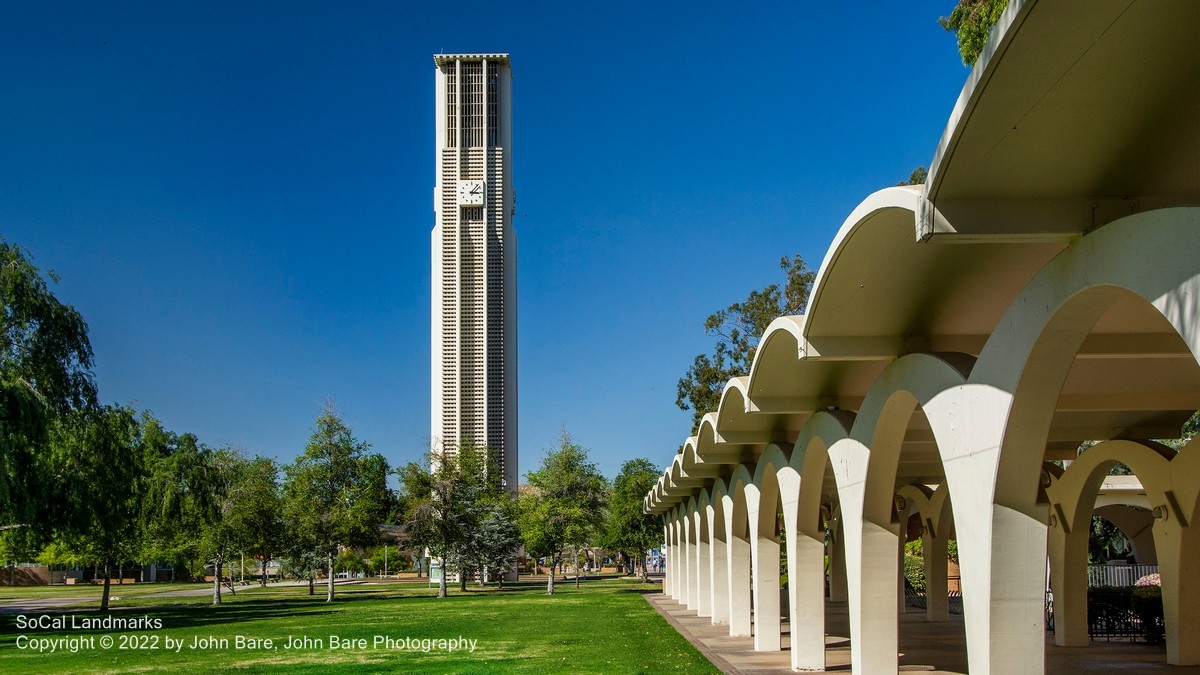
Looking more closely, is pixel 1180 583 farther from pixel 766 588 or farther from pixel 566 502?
pixel 566 502

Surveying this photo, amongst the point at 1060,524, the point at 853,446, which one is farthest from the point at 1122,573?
the point at 853,446

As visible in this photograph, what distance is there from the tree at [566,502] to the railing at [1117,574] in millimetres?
22829

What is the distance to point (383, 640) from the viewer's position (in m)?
25.4

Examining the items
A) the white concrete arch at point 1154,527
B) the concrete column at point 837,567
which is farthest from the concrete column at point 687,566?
the white concrete arch at point 1154,527

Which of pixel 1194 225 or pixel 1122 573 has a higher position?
pixel 1194 225

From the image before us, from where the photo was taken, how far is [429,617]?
116ft

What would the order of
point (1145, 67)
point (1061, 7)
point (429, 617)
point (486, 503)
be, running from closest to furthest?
point (1061, 7) < point (1145, 67) < point (429, 617) < point (486, 503)

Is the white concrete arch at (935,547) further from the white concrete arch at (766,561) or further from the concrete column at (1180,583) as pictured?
the concrete column at (1180,583)

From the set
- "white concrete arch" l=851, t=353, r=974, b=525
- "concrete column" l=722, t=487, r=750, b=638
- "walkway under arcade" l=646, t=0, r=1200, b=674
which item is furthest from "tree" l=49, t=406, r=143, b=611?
"white concrete arch" l=851, t=353, r=974, b=525

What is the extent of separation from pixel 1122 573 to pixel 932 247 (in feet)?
91.5

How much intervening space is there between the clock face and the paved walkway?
9006cm

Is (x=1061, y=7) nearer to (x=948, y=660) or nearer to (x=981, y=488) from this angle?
(x=981, y=488)

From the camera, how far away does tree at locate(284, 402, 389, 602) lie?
52.1m

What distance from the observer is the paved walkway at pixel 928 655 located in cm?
1656
